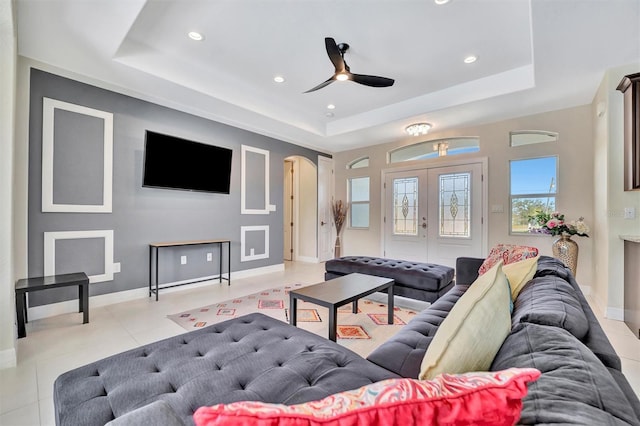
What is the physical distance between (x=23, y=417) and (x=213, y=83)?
143 inches

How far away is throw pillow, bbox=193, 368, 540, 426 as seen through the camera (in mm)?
475

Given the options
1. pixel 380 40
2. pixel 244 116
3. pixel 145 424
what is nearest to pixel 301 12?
pixel 380 40

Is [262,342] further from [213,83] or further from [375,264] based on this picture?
[213,83]

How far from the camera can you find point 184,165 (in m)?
4.11

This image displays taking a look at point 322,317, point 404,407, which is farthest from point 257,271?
point 404,407

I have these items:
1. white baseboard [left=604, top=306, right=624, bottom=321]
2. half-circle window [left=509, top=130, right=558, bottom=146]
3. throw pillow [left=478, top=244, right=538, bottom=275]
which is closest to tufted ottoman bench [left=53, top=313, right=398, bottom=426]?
throw pillow [left=478, top=244, right=538, bottom=275]

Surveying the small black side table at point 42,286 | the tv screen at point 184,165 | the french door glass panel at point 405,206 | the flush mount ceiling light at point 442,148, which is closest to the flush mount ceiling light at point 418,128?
the flush mount ceiling light at point 442,148

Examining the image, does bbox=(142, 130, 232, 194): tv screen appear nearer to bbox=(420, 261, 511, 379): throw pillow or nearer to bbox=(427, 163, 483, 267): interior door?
bbox=(427, 163, 483, 267): interior door

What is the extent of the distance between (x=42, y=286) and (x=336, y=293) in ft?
8.84

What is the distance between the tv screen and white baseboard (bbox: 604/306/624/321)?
5.11m

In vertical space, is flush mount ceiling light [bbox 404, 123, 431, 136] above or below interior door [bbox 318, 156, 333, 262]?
above

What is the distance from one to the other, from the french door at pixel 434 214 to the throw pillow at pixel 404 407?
5.01 meters

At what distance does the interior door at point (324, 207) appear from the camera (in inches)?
266

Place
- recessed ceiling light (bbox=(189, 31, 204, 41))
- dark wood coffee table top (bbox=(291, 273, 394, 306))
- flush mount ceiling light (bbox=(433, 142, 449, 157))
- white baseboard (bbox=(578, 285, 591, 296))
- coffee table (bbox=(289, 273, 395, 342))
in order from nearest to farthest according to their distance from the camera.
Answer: coffee table (bbox=(289, 273, 395, 342)) → dark wood coffee table top (bbox=(291, 273, 394, 306)) → recessed ceiling light (bbox=(189, 31, 204, 41)) → white baseboard (bbox=(578, 285, 591, 296)) → flush mount ceiling light (bbox=(433, 142, 449, 157))
